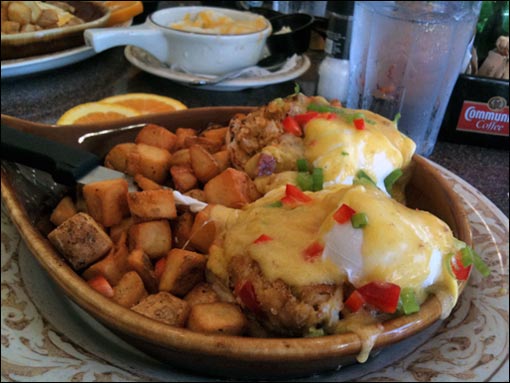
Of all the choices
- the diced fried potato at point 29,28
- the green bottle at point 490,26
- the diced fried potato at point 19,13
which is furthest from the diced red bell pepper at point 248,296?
the diced fried potato at point 19,13

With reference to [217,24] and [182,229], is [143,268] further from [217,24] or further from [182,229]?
[217,24]

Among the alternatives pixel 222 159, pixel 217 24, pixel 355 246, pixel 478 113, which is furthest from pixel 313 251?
pixel 217 24

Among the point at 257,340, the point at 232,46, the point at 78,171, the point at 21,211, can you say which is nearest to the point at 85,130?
the point at 78,171

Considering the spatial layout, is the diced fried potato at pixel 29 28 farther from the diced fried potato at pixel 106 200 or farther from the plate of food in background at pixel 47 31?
the diced fried potato at pixel 106 200

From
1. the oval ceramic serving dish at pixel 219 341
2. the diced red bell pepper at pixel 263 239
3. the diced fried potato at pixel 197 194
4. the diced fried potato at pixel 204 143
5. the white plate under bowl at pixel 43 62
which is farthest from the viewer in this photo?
the white plate under bowl at pixel 43 62

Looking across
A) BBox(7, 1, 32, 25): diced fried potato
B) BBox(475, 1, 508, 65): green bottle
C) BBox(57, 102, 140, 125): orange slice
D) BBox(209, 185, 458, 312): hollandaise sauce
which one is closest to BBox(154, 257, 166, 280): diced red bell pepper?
BBox(209, 185, 458, 312): hollandaise sauce

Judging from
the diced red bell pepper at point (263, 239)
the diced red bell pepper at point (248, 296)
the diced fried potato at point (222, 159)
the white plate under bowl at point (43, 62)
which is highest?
the diced red bell pepper at point (263, 239)
